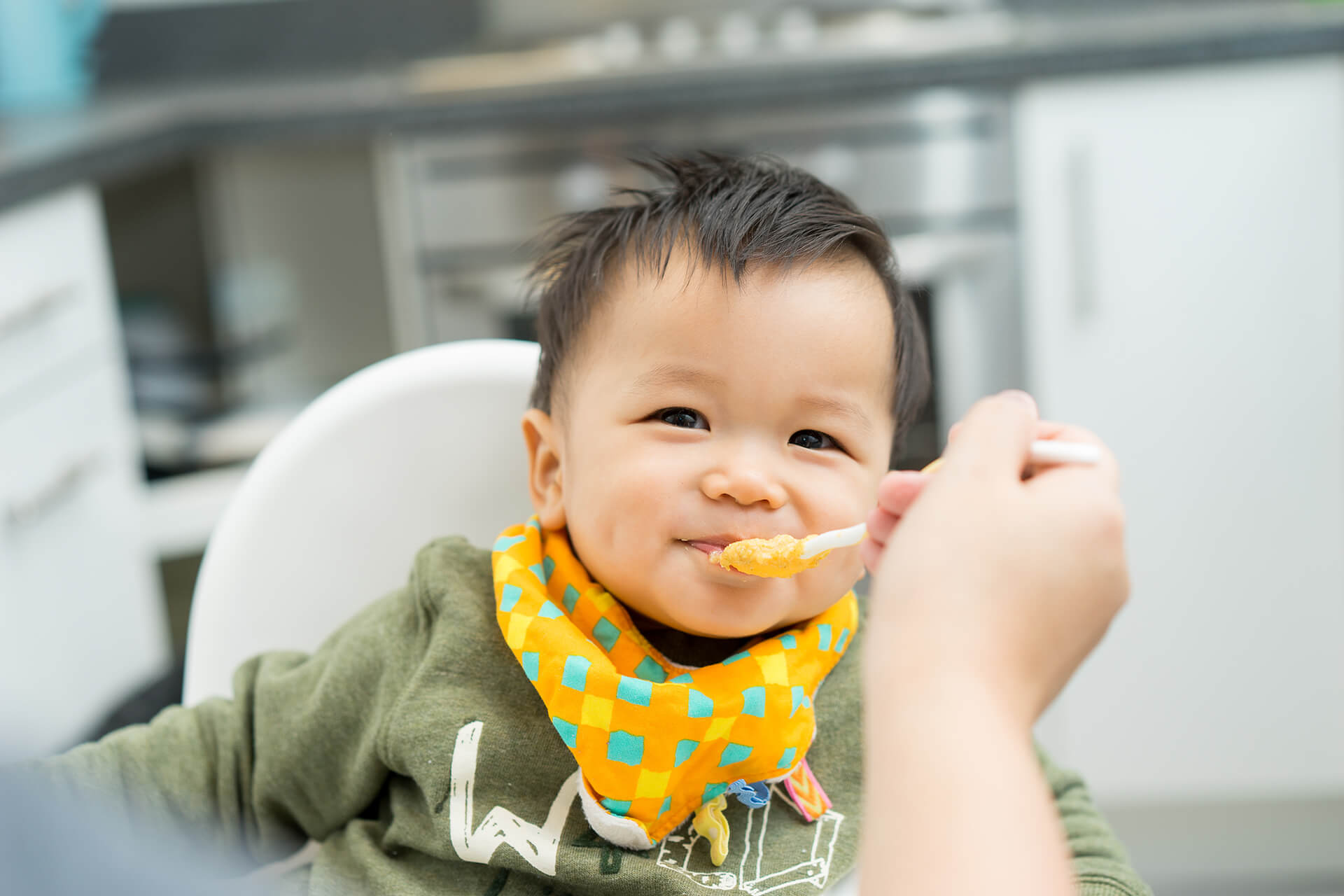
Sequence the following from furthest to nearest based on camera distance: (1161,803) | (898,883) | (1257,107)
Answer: (1161,803), (1257,107), (898,883)

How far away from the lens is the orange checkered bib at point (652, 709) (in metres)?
0.68

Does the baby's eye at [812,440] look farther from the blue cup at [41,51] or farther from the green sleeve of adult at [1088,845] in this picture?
the blue cup at [41,51]

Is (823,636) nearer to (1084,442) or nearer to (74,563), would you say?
(1084,442)

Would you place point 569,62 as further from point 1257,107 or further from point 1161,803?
point 1161,803

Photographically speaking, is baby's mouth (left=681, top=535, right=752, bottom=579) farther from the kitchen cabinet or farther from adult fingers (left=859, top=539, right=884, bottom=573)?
the kitchen cabinet

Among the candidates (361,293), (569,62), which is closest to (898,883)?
(569,62)

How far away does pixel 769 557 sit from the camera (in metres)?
0.65

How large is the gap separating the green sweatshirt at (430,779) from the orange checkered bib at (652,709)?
21 mm

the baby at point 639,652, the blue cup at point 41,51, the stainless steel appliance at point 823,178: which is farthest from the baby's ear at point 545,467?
the blue cup at point 41,51

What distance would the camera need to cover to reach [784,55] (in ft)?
5.74

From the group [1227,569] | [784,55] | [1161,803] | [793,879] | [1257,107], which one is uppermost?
[784,55]

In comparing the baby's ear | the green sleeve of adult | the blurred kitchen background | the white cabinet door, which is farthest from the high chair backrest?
the white cabinet door

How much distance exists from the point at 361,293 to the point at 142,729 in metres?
1.54

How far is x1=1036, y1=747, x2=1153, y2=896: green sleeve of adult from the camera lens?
709mm
